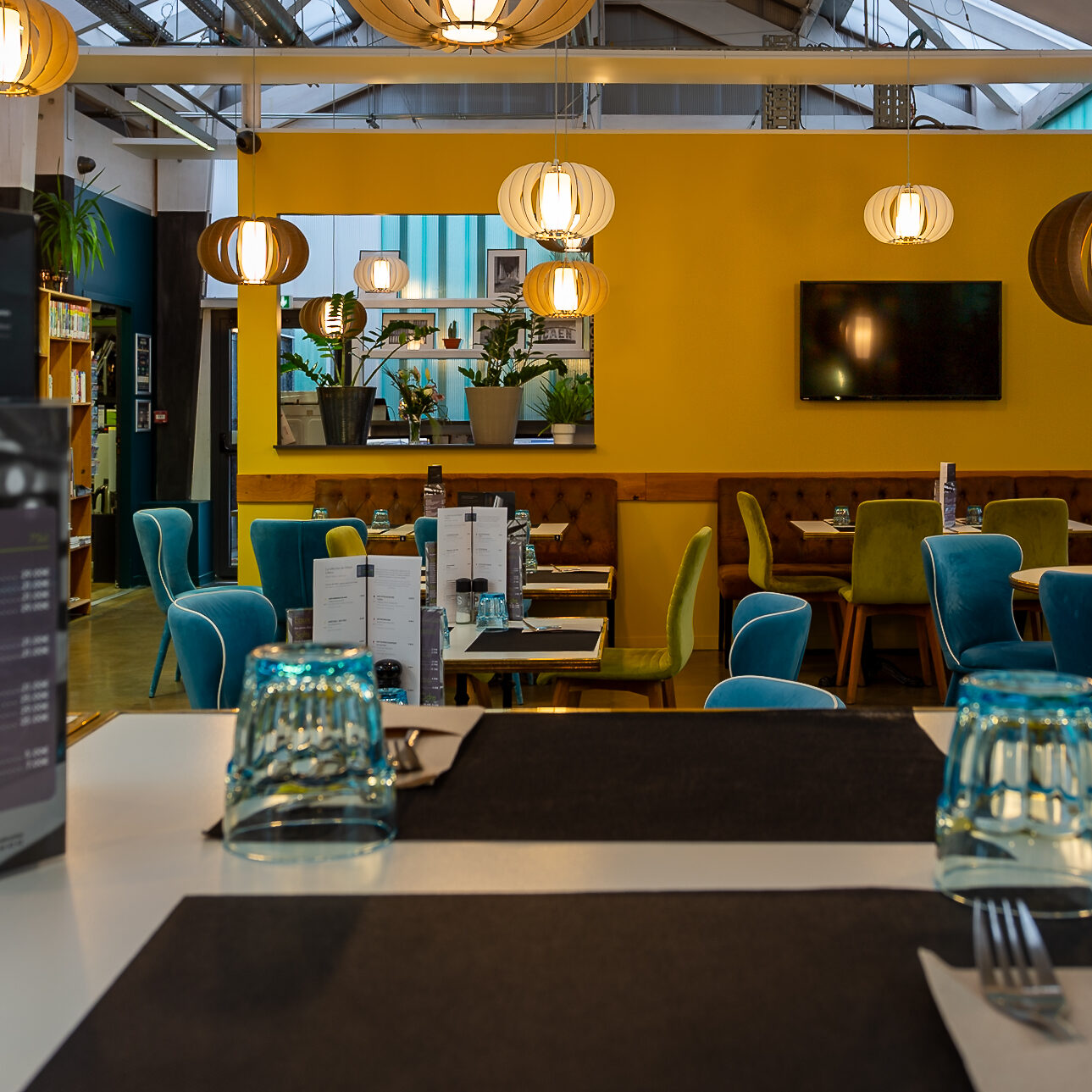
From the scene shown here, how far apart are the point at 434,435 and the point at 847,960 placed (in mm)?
→ 7101

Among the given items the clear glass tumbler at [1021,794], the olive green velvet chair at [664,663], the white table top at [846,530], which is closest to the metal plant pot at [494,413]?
the white table top at [846,530]

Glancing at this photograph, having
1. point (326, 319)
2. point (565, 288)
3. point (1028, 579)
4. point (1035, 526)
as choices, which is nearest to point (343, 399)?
point (326, 319)

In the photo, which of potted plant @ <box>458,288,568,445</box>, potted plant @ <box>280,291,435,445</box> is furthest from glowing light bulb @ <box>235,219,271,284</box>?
potted plant @ <box>458,288,568,445</box>

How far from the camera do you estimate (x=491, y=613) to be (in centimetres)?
367

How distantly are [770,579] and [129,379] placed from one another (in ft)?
21.6

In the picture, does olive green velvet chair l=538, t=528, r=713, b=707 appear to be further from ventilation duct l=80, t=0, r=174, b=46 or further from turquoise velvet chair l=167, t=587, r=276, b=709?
ventilation duct l=80, t=0, r=174, b=46

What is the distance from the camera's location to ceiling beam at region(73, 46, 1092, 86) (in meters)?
6.94

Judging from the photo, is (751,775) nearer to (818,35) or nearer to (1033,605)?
(1033,605)

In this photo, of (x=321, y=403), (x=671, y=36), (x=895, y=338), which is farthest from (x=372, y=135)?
(x=671, y=36)

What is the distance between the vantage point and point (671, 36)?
493 inches

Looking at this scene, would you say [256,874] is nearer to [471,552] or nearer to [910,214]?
[471,552]

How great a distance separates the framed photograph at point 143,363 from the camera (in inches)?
412

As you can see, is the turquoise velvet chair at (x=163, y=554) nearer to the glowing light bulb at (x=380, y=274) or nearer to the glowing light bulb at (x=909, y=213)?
the glowing light bulb at (x=380, y=274)

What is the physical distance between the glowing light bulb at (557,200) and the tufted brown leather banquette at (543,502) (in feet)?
6.28
